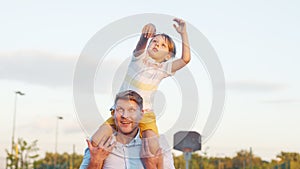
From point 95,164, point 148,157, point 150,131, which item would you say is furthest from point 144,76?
point 95,164

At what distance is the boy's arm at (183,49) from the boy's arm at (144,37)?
0.28 m

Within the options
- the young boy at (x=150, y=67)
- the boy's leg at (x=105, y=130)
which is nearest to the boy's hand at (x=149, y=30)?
the young boy at (x=150, y=67)

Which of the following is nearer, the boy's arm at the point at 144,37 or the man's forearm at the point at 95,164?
the man's forearm at the point at 95,164

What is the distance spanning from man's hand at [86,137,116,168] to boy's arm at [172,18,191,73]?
1.09 m

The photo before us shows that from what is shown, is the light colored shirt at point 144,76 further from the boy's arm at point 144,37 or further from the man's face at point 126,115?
the man's face at point 126,115

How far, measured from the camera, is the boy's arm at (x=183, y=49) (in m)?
7.08

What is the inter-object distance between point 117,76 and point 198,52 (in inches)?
35.4

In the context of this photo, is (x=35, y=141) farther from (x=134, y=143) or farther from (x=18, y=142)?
(x=134, y=143)

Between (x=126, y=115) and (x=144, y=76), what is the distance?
2.02 feet

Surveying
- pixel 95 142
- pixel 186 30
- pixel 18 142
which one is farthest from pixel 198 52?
pixel 18 142

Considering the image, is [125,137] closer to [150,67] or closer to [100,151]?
[100,151]

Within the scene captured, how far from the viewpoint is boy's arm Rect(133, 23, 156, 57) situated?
6996 mm

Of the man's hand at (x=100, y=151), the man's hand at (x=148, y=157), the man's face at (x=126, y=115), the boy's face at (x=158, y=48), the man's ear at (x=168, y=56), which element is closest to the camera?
the man's face at (x=126, y=115)

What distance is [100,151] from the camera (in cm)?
675
